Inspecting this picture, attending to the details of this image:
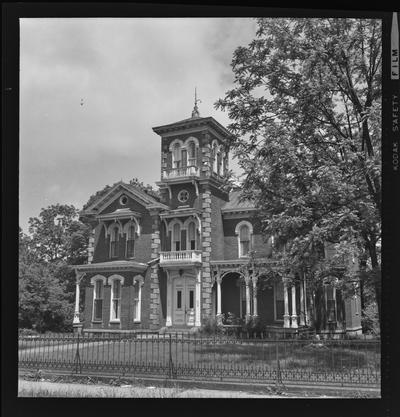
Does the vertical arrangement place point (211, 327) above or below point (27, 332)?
below

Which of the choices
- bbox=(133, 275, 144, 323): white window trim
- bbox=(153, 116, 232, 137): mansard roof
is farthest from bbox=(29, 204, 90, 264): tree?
bbox=(153, 116, 232, 137): mansard roof

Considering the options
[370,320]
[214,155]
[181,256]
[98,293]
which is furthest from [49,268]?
[370,320]

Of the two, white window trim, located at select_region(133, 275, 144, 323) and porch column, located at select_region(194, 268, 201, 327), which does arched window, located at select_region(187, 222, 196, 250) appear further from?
white window trim, located at select_region(133, 275, 144, 323)

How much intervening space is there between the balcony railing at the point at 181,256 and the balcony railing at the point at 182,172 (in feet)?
11.0

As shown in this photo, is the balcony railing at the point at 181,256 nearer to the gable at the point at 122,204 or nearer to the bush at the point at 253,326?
the gable at the point at 122,204

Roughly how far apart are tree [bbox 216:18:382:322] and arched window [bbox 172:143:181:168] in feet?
29.4

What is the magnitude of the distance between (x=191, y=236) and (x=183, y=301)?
9.47 feet

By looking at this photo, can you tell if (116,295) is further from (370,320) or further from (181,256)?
(370,320)

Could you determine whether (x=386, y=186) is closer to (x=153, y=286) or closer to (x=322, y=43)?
(x=322, y=43)

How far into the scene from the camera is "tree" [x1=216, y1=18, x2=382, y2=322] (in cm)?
1102

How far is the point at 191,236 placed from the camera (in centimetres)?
2217
